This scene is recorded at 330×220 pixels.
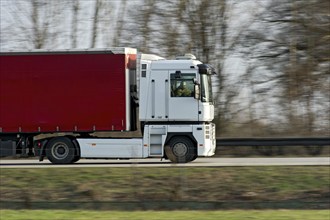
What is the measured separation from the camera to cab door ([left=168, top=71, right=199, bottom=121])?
75.5ft

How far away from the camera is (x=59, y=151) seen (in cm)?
2369

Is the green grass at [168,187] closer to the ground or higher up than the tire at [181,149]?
closer to the ground

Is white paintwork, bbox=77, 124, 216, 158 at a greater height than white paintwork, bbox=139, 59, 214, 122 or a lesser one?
lesser

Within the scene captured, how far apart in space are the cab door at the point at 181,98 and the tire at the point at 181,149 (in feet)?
2.06

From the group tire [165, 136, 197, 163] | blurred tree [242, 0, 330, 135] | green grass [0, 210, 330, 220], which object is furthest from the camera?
blurred tree [242, 0, 330, 135]

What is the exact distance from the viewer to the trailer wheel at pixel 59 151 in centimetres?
2358

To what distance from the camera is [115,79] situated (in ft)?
76.3

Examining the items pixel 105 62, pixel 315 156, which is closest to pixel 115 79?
pixel 105 62

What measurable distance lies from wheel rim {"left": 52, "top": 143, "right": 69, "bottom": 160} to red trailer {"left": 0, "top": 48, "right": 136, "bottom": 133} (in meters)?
0.51

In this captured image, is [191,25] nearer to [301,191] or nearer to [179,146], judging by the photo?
[179,146]

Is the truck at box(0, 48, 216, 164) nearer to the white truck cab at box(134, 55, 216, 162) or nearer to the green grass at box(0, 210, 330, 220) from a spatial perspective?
the white truck cab at box(134, 55, 216, 162)

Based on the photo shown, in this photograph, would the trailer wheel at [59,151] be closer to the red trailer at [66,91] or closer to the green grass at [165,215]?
the red trailer at [66,91]

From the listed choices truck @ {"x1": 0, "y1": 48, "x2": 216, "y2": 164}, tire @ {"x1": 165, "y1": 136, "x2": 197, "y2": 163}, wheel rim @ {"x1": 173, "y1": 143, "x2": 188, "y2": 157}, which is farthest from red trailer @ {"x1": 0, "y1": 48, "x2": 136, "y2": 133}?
wheel rim @ {"x1": 173, "y1": 143, "x2": 188, "y2": 157}

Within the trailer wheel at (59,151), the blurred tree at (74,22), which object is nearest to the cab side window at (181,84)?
the trailer wheel at (59,151)
